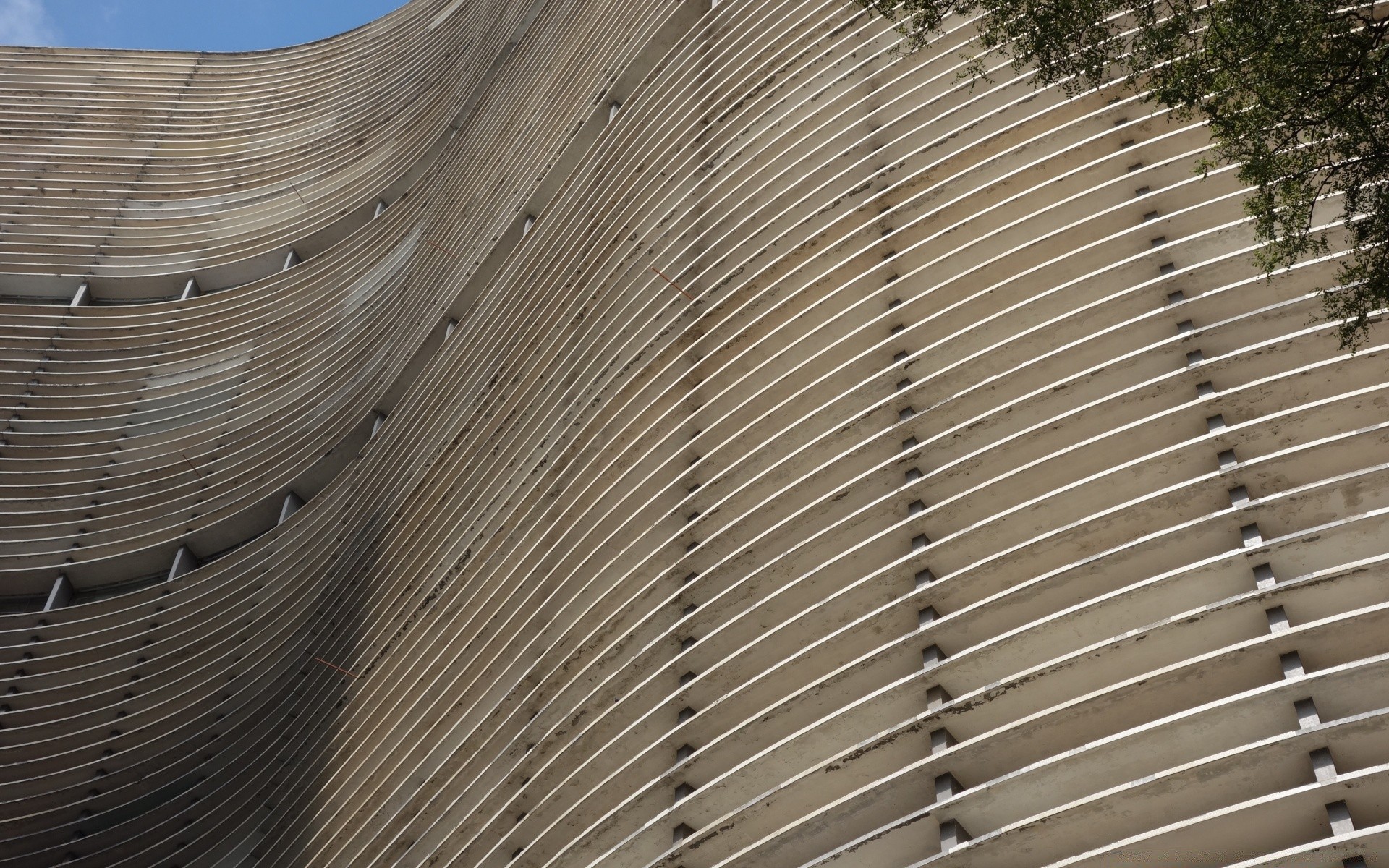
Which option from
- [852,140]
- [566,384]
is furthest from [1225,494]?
[566,384]

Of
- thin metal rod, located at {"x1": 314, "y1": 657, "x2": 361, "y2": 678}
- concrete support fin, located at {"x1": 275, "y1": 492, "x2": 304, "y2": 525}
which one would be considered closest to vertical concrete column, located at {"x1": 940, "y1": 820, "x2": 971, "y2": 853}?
thin metal rod, located at {"x1": 314, "y1": 657, "x2": 361, "y2": 678}

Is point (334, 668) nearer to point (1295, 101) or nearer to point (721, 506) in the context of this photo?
A: point (721, 506)

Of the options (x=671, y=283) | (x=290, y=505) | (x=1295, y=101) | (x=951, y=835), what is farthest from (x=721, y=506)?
(x=290, y=505)

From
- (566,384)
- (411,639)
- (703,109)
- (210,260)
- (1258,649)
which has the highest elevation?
(210,260)

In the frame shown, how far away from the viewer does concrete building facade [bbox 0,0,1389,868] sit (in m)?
5.18

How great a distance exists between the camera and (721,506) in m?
7.76

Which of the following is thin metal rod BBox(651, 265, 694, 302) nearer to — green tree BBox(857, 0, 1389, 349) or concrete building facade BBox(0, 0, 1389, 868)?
concrete building facade BBox(0, 0, 1389, 868)

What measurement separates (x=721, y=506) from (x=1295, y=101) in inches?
151

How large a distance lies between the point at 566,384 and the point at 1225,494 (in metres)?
6.19

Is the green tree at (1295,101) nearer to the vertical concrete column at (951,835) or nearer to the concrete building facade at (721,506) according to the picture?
the concrete building facade at (721,506)

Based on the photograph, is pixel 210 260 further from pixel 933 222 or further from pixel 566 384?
pixel 933 222

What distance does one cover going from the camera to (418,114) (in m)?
20.1

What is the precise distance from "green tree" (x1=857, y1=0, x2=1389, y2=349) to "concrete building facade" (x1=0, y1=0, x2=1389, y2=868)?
466 millimetres

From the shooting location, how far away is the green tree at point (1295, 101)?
5.09 metres
